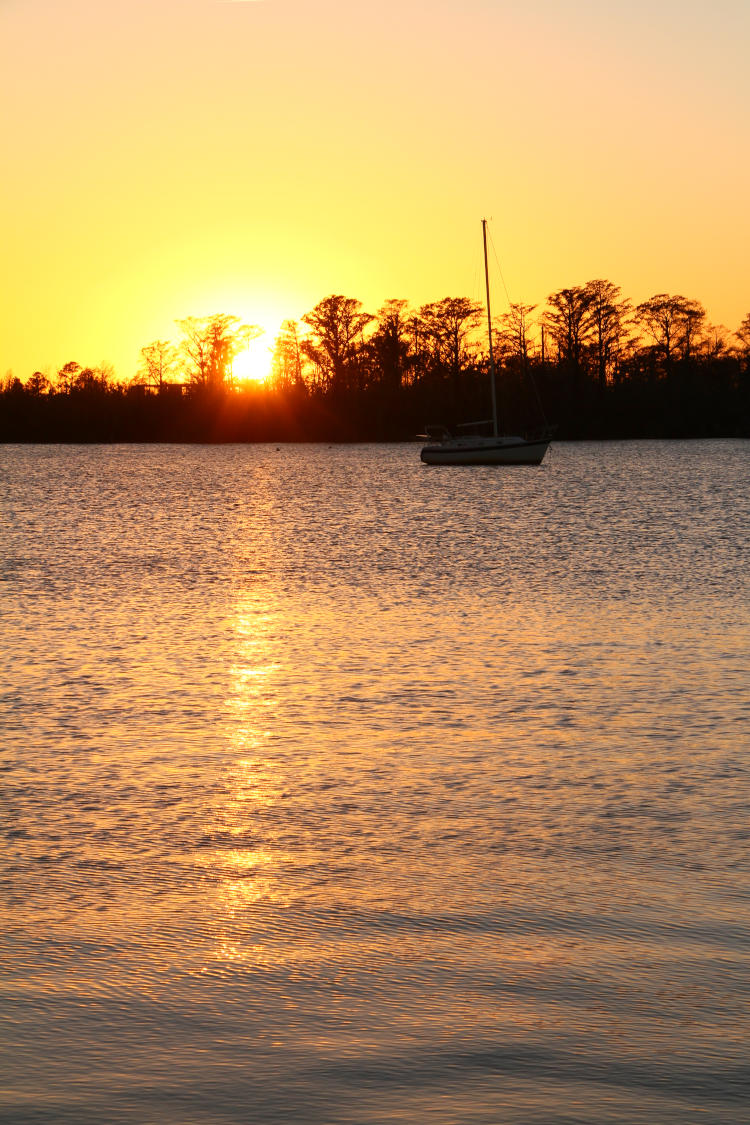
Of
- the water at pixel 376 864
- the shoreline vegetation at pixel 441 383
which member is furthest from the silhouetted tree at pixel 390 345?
the water at pixel 376 864

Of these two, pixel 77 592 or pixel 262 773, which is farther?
pixel 77 592

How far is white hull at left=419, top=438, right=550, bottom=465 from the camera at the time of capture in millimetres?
96812

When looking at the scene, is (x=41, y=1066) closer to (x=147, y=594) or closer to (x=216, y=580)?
(x=147, y=594)

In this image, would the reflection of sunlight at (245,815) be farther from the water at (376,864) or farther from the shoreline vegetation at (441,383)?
the shoreline vegetation at (441,383)

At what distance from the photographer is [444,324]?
137875mm

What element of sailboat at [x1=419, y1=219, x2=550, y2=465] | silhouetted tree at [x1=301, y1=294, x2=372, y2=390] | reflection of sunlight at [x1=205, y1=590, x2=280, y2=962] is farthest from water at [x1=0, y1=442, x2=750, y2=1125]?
silhouetted tree at [x1=301, y1=294, x2=372, y2=390]

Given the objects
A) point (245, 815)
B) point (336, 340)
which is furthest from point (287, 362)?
point (245, 815)

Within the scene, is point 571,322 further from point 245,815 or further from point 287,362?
point 245,815

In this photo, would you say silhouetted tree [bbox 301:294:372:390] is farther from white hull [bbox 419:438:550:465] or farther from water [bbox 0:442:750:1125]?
water [bbox 0:442:750:1125]

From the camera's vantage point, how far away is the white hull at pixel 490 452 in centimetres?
9681

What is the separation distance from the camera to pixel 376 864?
8.35 meters

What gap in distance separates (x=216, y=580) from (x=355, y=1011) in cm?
2232

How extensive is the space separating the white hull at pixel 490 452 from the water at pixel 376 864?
7512cm

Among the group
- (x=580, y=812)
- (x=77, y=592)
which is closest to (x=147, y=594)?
(x=77, y=592)
